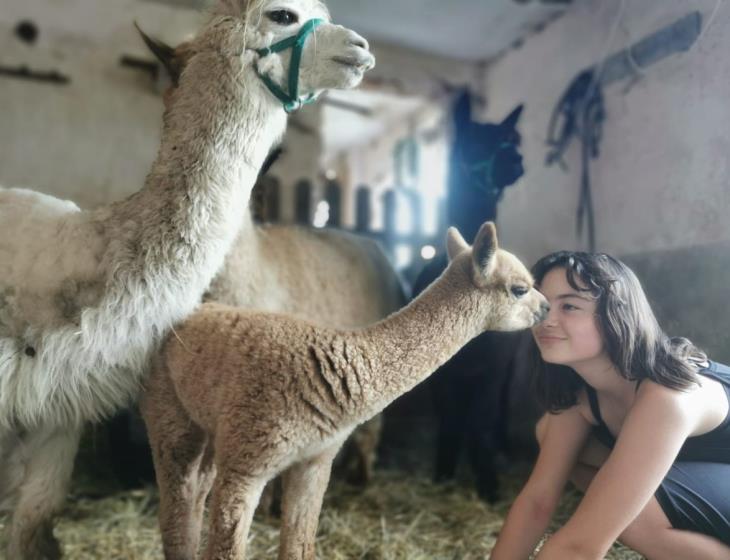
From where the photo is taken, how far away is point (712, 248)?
251 cm

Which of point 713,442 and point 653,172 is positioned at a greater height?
point 653,172

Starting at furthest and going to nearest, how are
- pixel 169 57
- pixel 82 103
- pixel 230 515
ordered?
pixel 82 103 → pixel 169 57 → pixel 230 515

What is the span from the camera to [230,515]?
178cm

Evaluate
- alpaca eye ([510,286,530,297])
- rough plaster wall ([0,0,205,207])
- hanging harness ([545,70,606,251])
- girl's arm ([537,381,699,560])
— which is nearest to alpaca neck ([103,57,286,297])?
alpaca eye ([510,286,530,297])

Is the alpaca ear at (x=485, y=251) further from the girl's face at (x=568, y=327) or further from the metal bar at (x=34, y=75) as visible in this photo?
the metal bar at (x=34, y=75)

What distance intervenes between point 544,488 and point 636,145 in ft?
6.54

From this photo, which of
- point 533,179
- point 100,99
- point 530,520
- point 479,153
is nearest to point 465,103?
point 479,153

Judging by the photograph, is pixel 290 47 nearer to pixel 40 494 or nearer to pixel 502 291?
pixel 502 291

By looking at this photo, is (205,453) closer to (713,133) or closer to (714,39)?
(713,133)

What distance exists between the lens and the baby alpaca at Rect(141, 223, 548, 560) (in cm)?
180

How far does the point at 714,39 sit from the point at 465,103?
117 centimetres

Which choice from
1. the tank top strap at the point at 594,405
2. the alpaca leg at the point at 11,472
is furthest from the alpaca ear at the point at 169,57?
the tank top strap at the point at 594,405

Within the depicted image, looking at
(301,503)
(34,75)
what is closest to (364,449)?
(301,503)

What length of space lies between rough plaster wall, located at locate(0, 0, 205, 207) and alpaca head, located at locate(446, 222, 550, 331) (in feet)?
12.0
